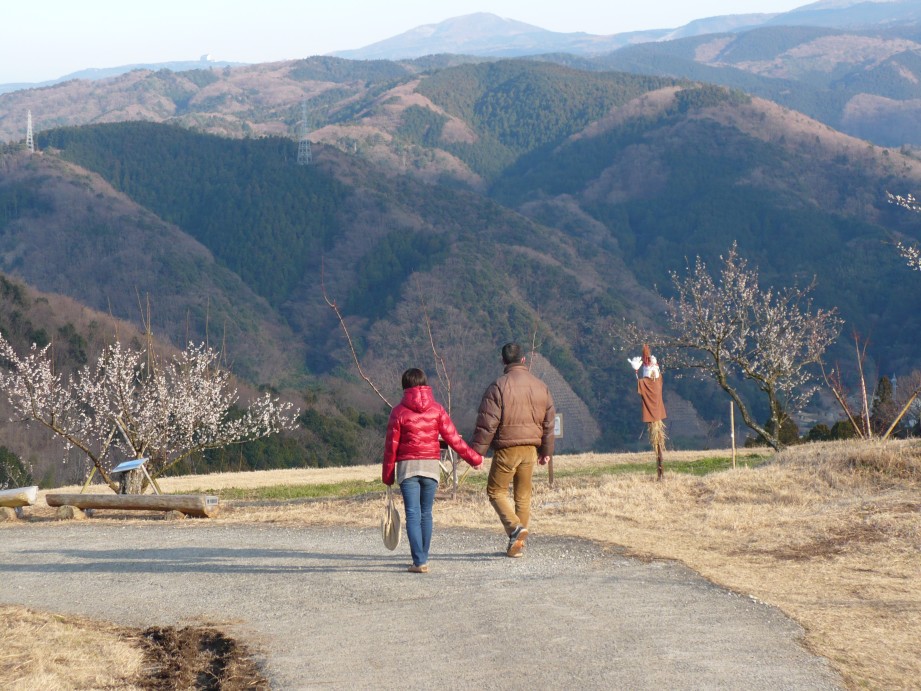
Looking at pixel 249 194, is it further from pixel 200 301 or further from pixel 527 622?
pixel 527 622

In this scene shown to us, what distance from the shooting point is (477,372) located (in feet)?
324

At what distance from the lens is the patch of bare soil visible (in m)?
7.47

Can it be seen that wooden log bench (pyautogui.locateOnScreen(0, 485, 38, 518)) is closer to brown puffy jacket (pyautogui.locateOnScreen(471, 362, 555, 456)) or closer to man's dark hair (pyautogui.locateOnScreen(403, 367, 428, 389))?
man's dark hair (pyautogui.locateOnScreen(403, 367, 428, 389))

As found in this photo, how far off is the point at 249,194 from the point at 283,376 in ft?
178

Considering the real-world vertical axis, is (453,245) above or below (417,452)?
above

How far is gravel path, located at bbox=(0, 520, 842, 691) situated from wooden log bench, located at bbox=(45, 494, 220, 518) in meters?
1.97

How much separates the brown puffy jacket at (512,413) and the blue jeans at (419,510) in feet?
1.88

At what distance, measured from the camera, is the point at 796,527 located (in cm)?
1234

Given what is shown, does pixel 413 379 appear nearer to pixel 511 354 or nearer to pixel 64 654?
pixel 511 354

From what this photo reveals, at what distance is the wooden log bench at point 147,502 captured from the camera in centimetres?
1475

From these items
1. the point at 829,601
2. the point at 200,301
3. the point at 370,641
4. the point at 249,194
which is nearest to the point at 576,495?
the point at 829,601

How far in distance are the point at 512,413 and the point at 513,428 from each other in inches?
5.3

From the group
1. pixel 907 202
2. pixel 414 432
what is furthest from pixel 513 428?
pixel 907 202

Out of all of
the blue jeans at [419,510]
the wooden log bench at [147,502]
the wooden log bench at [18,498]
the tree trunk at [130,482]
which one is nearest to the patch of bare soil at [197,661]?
the blue jeans at [419,510]
